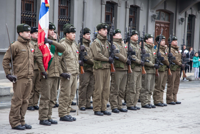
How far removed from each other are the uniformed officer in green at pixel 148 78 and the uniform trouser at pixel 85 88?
148 cm

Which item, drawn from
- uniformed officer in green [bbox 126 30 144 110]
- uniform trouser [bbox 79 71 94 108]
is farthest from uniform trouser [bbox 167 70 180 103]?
uniform trouser [bbox 79 71 94 108]

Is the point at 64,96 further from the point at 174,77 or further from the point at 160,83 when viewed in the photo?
the point at 174,77

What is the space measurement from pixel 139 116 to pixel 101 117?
3.06 feet

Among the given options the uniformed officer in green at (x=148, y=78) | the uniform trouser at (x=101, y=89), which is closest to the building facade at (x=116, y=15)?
the uniformed officer in green at (x=148, y=78)

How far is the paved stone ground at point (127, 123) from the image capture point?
694 centimetres

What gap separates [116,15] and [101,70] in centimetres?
1119

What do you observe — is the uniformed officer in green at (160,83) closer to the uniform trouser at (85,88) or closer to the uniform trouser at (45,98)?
the uniform trouser at (85,88)

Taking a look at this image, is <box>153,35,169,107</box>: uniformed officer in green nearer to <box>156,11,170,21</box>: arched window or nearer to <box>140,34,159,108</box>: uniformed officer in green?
<box>140,34,159,108</box>: uniformed officer in green

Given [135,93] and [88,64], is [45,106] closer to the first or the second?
[88,64]

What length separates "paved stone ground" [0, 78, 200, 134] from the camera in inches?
273

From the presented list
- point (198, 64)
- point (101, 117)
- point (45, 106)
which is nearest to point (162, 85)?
point (101, 117)

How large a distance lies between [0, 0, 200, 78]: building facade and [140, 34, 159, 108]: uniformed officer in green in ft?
6.58

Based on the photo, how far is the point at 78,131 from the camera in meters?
6.83

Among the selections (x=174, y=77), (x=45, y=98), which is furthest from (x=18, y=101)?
(x=174, y=77)
